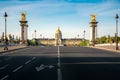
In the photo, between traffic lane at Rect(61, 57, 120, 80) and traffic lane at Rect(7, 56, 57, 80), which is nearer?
traffic lane at Rect(7, 56, 57, 80)

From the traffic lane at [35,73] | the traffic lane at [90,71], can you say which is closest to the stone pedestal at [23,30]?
Answer: the traffic lane at [90,71]

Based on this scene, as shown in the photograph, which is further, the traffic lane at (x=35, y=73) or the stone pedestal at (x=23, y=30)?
the stone pedestal at (x=23, y=30)

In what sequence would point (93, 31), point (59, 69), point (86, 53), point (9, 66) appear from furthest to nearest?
point (93, 31), point (86, 53), point (9, 66), point (59, 69)

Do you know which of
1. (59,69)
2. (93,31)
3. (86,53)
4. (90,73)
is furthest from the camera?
(93,31)

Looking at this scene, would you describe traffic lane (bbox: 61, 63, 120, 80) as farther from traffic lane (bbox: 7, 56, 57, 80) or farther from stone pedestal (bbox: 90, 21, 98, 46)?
stone pedestal (bbox: 90, 21, 98, 46)

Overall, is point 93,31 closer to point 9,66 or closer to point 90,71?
point 9,66

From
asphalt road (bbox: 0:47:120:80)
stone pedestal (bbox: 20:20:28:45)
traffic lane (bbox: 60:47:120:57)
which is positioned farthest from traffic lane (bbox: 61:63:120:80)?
stone pedestal (bbox: 20:20:28:45)

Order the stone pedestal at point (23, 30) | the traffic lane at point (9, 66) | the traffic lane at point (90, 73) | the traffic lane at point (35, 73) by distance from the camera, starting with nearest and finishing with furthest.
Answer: the traffic lane at point (35, 73), the traffic lane at point (90, 73), the traffic lane at point (9, 66), the stone pedestal at point (23, 30)

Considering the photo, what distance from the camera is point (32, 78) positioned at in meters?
13.6

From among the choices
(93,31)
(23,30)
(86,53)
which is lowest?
(86,53)

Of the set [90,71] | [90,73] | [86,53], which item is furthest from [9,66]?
[86,53]

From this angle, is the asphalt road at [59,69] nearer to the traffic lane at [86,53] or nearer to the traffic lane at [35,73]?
the traffic lane at [35,73]

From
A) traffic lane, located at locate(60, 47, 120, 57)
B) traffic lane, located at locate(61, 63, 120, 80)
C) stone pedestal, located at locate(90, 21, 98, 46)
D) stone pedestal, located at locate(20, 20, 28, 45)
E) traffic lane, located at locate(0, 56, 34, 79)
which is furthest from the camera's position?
stone pedestal, located at locate(90, 21, 98, 46)

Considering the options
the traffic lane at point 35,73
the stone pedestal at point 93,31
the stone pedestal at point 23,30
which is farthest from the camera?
the stone pedestal at point 93,31
